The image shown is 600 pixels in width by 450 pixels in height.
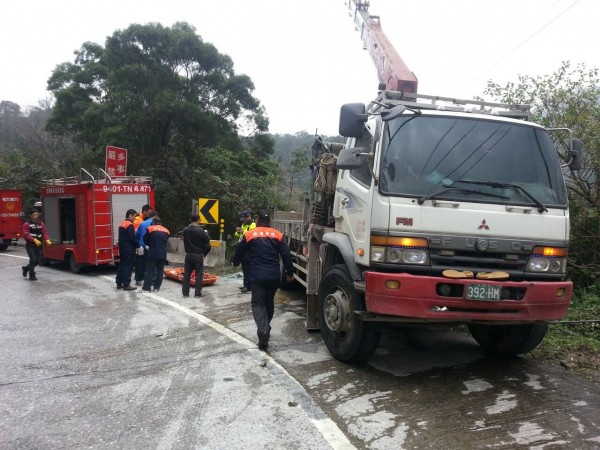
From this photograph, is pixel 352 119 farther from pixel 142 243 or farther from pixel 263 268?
pixel 142 243

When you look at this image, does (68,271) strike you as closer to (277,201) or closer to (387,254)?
(277,201)

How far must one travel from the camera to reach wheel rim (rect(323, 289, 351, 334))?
17.1 ft

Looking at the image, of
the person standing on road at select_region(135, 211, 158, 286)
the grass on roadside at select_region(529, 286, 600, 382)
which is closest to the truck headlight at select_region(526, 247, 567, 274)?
the grass on roadside at select_region(529, 286, 600, 382)

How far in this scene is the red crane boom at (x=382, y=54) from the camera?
34.0ft

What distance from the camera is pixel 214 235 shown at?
17766 mm

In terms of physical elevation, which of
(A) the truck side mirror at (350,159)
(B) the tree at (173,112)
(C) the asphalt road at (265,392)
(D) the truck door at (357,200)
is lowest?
(C) the asphalt road at (265,392)

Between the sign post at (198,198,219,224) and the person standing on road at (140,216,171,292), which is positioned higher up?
the sign post at (198,198,219,224)

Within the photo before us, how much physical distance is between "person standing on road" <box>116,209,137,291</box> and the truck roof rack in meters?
6.56

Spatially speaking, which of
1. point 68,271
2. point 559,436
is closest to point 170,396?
point 559,436

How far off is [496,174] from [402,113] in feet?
3.54

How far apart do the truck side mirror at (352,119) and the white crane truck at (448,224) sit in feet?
0.03

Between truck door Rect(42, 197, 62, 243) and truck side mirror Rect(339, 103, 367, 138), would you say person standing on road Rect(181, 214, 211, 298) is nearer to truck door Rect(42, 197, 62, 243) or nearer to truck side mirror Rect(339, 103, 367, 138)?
truck side mirror Rect(339, 103, 367, 138)

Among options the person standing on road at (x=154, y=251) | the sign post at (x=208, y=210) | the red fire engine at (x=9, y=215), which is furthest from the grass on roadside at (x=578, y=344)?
the red fire engine at (x=9, y=215)

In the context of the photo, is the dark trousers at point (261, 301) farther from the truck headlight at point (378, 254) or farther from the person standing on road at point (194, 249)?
the person standing on road at point (194, 249)
